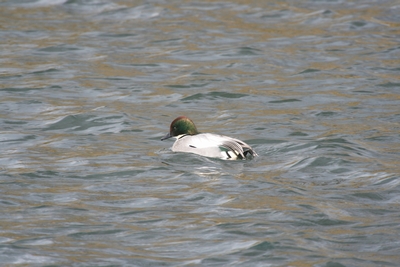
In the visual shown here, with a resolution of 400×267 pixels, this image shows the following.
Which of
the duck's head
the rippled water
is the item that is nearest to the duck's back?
the rippled water

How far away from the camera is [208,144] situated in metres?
8.73

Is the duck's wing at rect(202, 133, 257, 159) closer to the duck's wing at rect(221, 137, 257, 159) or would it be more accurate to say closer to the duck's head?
the duck's wing at rect(221, 137, 257, 159)

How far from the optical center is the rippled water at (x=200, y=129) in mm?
6164

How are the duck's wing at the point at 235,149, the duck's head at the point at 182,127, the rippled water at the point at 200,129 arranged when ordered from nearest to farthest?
1. the rippled water at the point at 200,129
2. the duck's wing at the point at 235,149
3. the duck's head at the point at 182,127

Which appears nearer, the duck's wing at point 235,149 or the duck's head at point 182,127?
the duck's wing at point 235,149

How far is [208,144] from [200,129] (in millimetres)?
1690

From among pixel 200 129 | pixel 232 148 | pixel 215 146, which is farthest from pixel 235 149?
pixel 200 129

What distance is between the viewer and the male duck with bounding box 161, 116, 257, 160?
28.0 ft

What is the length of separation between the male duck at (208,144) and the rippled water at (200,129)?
0.11 m

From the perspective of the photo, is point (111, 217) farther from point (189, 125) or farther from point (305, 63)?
point (305, 63)

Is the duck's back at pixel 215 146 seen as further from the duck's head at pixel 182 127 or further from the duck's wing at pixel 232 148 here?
the duck's head at pixel 182 127

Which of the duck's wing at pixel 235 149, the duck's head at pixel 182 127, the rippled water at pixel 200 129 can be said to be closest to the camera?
the rippled water at pixel 200 129

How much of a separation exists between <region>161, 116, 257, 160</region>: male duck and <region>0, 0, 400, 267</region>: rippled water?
0.11 meters

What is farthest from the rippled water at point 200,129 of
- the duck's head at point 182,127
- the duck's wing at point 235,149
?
the duck's head at point 182,127
